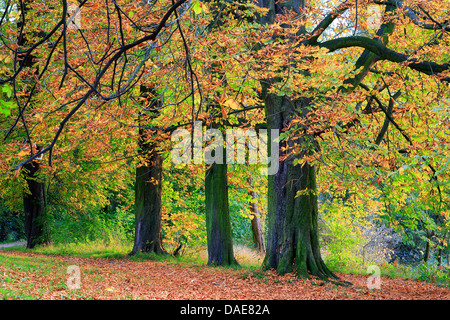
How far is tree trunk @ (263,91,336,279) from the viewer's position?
27.9 ft

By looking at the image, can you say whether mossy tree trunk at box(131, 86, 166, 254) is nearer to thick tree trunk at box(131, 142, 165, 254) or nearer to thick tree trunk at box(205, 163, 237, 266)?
thick tree trunk at box(131, 142, 165, 254)

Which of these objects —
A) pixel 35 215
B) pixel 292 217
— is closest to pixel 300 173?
pixel 292 217

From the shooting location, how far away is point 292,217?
8.75 meters

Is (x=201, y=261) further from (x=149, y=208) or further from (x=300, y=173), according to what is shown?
(x=300, y=173)

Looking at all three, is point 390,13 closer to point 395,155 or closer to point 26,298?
point 395,155

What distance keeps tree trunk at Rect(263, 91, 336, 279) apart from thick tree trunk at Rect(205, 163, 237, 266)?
3.22m

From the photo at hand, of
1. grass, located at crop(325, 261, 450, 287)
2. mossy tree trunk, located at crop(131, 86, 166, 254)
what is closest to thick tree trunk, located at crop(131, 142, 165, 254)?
mossy tree trunk, located at crop(131, 86, 166, 254)

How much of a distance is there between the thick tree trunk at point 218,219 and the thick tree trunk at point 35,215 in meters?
8.25

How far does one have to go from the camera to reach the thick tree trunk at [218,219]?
1217 cm

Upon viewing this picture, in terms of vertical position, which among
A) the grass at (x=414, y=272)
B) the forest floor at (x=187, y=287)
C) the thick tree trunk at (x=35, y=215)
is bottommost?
the grass at (x=414, y=272)

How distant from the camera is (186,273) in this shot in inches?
405

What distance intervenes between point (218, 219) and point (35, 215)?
8.89 meters

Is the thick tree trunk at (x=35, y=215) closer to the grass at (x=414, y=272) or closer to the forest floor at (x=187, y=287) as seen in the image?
the forest floor at (x=187, y=287)

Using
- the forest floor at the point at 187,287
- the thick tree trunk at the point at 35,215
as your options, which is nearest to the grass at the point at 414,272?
the forest floor at the point at 187,287
